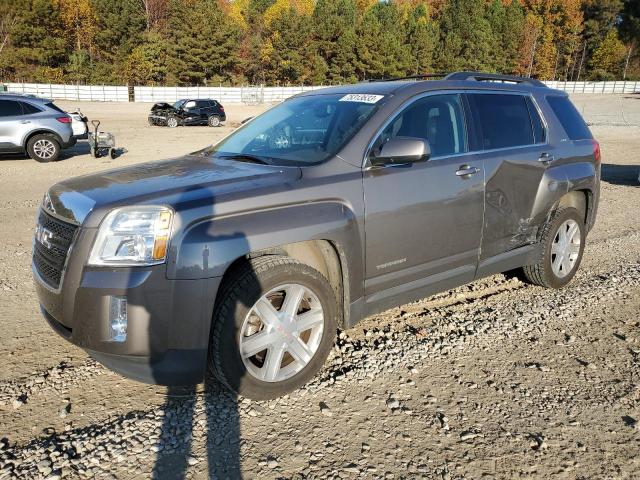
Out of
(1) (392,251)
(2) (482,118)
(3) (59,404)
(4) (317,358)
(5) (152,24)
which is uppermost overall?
(5) (152,24)

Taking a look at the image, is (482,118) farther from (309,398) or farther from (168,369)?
(168,369)

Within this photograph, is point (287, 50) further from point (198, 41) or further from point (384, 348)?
point (384, 348)

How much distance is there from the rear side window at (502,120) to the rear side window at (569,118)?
474mm

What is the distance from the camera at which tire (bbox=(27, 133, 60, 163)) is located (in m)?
13.9

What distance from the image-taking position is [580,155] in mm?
4969

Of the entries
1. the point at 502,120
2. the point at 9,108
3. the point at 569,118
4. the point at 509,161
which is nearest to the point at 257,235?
the point at 509,161

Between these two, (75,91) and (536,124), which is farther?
(75,91)

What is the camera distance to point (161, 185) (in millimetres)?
3041

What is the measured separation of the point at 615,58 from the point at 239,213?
372 ft

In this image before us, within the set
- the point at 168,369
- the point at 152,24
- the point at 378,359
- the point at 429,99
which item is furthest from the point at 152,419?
the point at 152,24

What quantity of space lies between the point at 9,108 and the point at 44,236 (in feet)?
41.5

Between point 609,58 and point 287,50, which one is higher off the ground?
point 609,58

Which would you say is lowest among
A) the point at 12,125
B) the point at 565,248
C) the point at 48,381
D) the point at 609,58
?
the point at 48,381

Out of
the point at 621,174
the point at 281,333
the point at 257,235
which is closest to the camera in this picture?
the point at 257,235
